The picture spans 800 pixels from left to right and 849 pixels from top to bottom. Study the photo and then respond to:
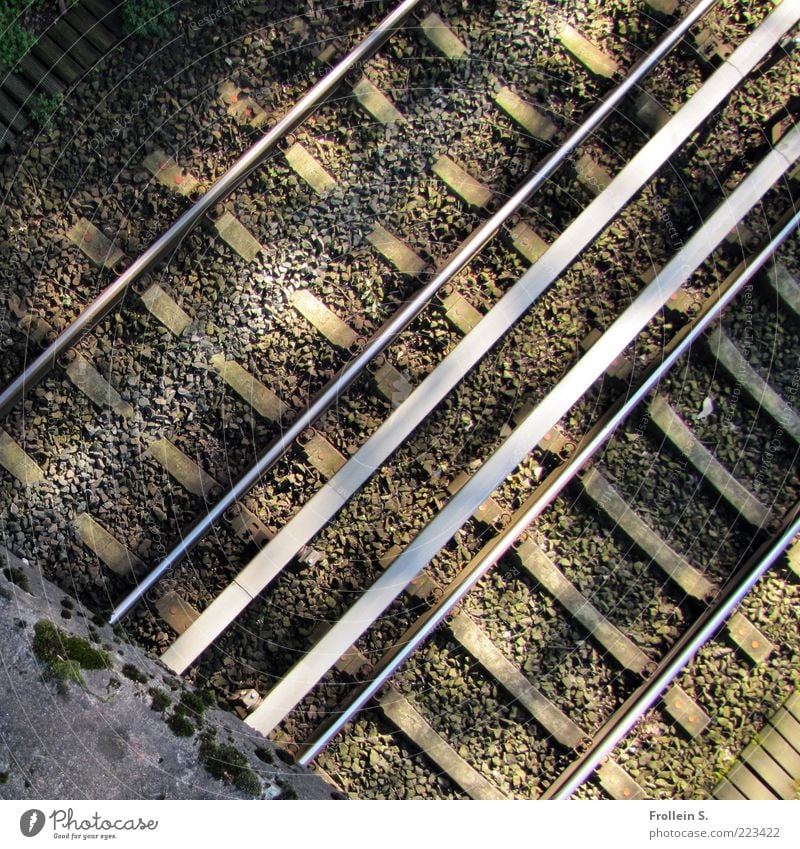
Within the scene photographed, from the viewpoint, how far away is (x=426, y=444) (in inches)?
257

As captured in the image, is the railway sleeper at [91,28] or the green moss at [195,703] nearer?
the green moss at [195,703]

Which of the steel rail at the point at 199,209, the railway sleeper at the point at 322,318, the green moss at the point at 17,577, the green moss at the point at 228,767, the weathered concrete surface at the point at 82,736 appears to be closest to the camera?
the weathered concrete surface at the point at 82,736

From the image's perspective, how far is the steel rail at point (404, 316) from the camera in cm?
629

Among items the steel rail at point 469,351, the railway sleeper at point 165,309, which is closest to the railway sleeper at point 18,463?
the railway sleeper at point 165,309

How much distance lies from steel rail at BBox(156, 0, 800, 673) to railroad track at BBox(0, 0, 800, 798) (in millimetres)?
19

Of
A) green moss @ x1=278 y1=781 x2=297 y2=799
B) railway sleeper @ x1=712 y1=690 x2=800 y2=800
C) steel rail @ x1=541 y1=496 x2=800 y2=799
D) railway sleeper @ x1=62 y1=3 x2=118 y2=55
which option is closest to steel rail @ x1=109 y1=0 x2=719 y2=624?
green moss @ x1=278 y1=781 x2=297 y2=799

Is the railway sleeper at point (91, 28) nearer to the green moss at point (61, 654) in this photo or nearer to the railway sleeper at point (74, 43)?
the railway sleeper at point (74, 43)

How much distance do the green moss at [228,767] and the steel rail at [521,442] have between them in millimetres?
399

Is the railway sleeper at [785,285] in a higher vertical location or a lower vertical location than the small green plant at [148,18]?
higher

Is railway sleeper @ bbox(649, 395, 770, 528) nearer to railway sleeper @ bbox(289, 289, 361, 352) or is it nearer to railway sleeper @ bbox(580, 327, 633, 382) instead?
railway sleeper @ bbox(580, 327, 633, 382)

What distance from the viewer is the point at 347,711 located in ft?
20.6
